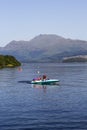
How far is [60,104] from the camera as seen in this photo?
75.3 metres

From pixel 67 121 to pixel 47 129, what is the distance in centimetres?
610

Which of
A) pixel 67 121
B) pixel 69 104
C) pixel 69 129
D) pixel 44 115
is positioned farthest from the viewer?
pixel 69 104

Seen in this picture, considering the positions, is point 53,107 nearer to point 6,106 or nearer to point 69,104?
point 69,104

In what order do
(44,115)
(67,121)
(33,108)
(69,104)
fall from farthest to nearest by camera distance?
(69,104) → (33,108) → (44,115) → (67,121)

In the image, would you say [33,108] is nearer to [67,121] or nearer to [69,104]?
[69,104]

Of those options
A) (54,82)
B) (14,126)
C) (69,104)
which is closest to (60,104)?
(69,104)

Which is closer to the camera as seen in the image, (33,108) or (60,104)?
(33,108)

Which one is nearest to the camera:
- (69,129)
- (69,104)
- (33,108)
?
(69,129)

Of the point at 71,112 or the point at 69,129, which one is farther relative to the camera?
the point at 71,112

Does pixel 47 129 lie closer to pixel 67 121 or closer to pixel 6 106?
pixel 67 121

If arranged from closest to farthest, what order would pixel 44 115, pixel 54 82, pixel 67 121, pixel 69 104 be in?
pixel 67 121 < pixel 44 115 < pixel 69 104 < pixel 54 82

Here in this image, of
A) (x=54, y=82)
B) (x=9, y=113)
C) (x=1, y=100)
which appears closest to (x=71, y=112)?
(x=9, y=113)

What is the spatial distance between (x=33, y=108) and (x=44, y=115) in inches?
310

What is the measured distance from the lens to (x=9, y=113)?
65.2m
